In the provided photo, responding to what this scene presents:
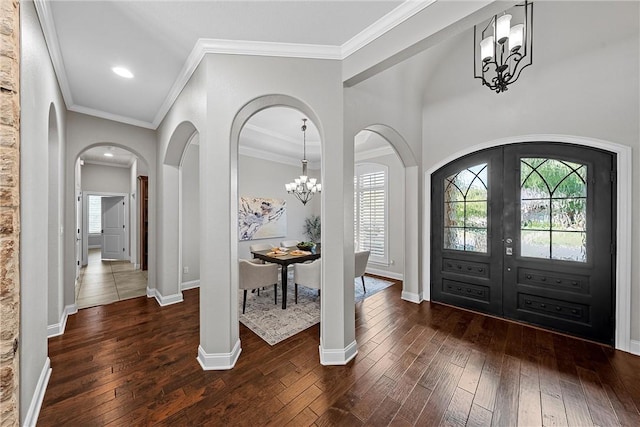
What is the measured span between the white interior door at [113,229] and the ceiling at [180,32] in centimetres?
597

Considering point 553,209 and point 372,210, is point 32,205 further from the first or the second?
point 372,210

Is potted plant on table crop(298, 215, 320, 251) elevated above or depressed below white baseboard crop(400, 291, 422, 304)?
above

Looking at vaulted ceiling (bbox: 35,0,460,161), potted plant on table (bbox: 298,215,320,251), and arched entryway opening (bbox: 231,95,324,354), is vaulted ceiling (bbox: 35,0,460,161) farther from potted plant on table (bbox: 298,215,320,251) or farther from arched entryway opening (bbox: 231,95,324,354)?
potted plant on table (bbox: 298,215,320,251)

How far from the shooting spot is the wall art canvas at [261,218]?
5338 mm

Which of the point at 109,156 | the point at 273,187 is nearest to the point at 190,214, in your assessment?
the point at 273,187

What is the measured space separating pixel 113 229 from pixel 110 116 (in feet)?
18.6

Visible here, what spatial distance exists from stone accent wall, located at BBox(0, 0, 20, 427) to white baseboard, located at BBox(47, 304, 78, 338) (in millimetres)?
2118

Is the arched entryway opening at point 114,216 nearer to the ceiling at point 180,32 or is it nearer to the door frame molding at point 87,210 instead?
the door frame molding at point 87,210

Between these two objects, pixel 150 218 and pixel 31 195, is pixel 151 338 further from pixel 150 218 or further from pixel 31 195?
pixel 150 218

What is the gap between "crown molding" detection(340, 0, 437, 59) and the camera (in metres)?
1.78

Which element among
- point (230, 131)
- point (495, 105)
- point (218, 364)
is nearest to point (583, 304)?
point (495, 105)

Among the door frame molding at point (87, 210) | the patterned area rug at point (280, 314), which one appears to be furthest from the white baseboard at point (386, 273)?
the door frame molding at point (87, 210)

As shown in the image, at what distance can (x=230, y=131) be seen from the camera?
221 centimetres

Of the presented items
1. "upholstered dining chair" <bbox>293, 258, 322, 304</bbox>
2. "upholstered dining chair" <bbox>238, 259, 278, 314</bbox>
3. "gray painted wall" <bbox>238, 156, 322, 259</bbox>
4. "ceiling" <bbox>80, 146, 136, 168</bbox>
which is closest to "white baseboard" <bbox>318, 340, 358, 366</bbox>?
"upholstered dining chair" <bbox>293, 258, 322, 304</bbox>
